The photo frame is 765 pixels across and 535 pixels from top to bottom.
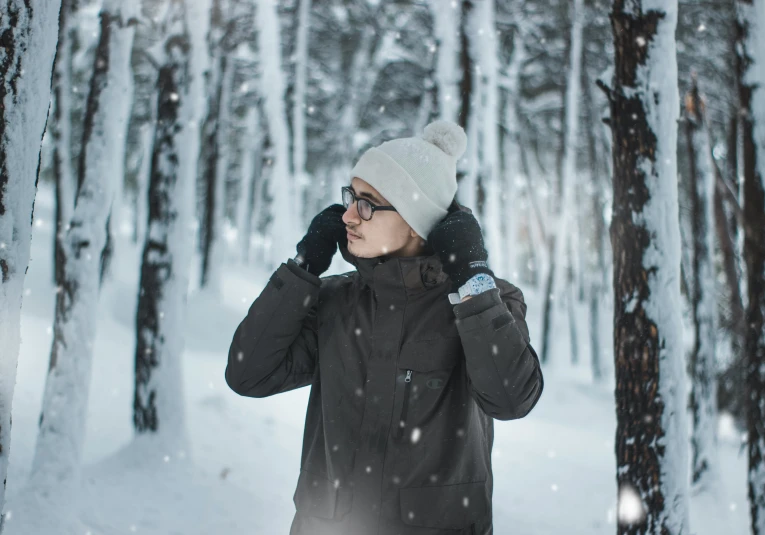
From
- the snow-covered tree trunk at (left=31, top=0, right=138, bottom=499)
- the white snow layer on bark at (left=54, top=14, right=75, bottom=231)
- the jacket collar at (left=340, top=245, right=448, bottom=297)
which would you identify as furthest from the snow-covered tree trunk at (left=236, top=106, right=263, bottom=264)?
the jacket collar at (left=340, top=245, right=448, bottom=297)

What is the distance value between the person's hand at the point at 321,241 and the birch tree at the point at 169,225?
3993 mm

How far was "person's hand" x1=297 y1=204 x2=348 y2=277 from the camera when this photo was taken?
219 cm

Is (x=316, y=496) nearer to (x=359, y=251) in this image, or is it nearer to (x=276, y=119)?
(x=359, y=251)

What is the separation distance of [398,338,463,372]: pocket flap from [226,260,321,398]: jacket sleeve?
0.39 m

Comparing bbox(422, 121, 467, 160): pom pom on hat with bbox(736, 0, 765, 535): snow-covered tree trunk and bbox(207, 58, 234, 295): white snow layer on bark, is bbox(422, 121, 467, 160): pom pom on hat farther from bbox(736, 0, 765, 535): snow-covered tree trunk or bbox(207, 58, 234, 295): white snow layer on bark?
bbox(207, 58, 234, 295): white snow layer on bark

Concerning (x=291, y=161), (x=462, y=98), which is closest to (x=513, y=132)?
(x=291, y=161)

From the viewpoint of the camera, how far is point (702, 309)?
796 cm

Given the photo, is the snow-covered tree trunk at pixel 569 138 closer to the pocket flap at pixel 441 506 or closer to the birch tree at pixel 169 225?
the birch tree at pixel 169 225

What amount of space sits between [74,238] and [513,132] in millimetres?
10610

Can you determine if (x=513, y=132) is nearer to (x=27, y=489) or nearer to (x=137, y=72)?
(x=137, y=72)

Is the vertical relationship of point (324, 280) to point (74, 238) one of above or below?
below

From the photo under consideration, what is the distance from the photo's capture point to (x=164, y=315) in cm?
581

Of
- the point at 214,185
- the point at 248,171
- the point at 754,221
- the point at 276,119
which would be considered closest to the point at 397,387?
the point at 754,221

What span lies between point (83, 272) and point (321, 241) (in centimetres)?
341
